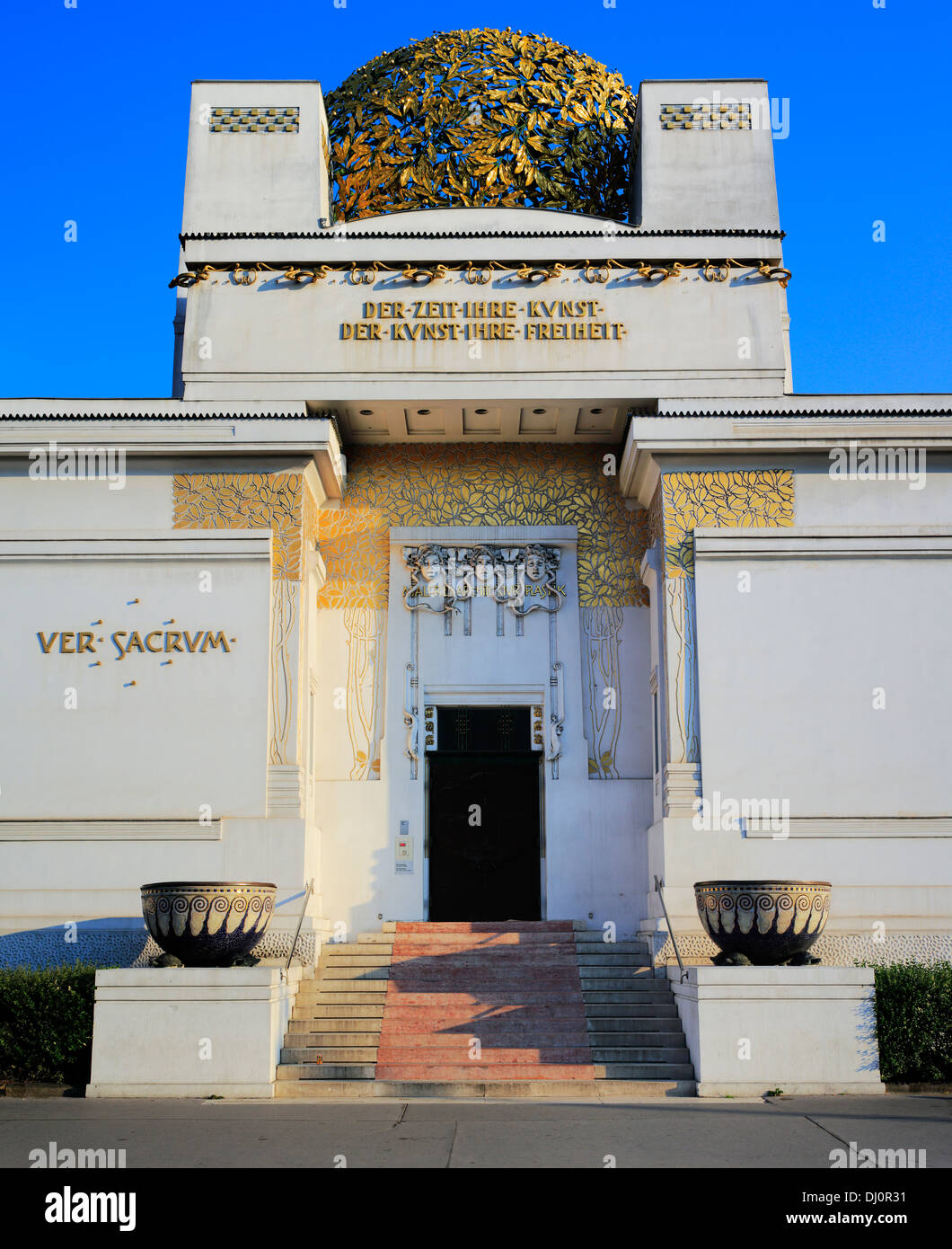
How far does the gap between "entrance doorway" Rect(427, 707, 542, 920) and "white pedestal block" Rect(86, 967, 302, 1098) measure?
4336 millimetres

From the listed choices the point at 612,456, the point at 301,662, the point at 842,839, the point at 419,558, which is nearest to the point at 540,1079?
the point at 842,839

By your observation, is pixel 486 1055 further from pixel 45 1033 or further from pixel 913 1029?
pixel 45 1033

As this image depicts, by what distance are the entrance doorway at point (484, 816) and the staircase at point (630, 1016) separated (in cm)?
149

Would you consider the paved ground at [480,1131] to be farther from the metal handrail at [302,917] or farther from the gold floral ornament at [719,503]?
the gold floral ornament at [719,503]

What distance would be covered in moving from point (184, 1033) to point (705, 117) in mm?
12165

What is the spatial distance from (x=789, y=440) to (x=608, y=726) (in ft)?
12.8

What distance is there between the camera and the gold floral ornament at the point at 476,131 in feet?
51.4

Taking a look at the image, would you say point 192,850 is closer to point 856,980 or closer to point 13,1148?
point 13,1148

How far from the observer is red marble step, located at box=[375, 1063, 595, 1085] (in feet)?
34.8

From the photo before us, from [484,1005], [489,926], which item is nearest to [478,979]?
[484,1005]

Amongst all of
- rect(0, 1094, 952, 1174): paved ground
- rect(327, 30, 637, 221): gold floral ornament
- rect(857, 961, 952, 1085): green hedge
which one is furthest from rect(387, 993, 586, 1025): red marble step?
rect(327, 30, 637, 221): gold floral ornament

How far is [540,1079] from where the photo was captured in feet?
34.4

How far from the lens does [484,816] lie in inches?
585

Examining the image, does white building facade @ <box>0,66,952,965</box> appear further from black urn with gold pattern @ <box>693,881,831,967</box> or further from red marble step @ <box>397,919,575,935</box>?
black urn with gold pattern @ <box>693,881,831,967</box>
